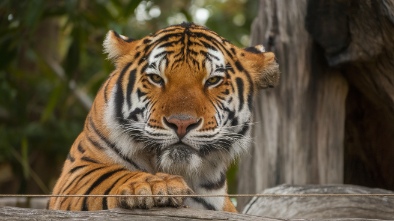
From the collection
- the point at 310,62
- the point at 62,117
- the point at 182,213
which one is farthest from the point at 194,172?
the point at 62,117

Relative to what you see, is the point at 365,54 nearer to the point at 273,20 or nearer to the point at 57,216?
the point at 273,20

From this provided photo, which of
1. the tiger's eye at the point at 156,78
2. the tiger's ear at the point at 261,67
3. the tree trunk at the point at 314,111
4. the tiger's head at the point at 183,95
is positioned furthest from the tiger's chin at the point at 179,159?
the tree trunk at the point at 314,111

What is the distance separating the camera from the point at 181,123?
320cm

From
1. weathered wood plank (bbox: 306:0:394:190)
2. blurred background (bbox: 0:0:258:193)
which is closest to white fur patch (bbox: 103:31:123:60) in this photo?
weathered wood plank (bbox: 306:0:394:190)

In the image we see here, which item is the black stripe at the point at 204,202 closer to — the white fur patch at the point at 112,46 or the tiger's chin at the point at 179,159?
the tiger's chin at the point at 179,159

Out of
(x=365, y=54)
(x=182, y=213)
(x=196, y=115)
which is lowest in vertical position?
(x=182, y=213)

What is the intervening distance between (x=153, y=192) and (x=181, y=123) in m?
0.45

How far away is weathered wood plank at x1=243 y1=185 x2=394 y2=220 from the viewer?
4.27 m

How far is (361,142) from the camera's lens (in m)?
5.22

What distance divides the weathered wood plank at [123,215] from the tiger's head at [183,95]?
0.47 metres

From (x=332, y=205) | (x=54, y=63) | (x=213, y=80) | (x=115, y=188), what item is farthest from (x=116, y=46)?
(x=54, y=63)

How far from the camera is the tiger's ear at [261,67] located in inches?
148

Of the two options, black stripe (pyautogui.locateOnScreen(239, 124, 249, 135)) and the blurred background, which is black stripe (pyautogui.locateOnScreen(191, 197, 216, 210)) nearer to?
black stripe (pyautogui.locateOnScreen(239, 124, 249, 135))

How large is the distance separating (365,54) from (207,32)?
102cm
